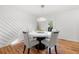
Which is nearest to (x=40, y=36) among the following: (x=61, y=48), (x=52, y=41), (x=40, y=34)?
(x=40, y=34)

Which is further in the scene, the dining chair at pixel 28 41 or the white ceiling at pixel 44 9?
the dining chair at pixel 28 41

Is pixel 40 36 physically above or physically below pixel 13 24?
below

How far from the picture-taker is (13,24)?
1.08 metres

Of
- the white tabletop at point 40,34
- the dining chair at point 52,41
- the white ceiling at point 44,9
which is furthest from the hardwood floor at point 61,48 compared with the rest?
the white ceiling at point 44,9

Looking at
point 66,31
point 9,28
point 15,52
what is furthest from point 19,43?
point 66,31

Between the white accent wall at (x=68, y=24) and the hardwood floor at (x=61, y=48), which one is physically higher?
the white accent wall at (x=68, y=24)

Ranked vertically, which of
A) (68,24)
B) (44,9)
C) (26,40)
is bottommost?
(26,40)

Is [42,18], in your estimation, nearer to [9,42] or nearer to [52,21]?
[52,21]

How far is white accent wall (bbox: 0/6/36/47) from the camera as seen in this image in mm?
1048

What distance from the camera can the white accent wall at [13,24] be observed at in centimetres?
105

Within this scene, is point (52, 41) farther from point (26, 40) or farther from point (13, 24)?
point (13, 24)

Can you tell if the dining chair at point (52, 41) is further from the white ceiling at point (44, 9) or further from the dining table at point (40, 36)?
the white ceiling at point (44, 9)

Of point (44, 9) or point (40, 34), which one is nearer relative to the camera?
point (44, 9)
